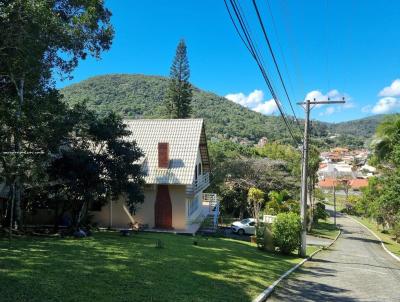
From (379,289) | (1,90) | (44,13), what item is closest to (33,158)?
(1,90)

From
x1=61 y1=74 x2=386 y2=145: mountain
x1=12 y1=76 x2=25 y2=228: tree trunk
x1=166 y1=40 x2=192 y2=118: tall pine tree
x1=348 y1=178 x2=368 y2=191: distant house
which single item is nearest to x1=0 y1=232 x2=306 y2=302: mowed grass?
x1=12 y1=76 x2=25 y2=228: tree trunk

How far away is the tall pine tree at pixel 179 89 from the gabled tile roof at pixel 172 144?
1213 inches

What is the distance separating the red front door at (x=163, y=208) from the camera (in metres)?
23.2

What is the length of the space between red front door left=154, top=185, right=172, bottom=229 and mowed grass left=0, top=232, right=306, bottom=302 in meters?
8.98

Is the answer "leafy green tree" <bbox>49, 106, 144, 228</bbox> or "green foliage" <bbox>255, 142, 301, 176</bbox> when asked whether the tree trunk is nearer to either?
"leafy green tree" <bbox>49, 106, 144, 228</bbox>

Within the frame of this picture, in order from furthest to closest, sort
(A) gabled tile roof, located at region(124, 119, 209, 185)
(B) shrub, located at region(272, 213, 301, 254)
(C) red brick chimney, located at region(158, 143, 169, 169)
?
(C) red brick chimney, located at region(158, 143, 169, 169) < (A) gabled tile roof, located at region(124, 119, 209, 185) < (B) shrub, located at region(272, 213, 301, 254)

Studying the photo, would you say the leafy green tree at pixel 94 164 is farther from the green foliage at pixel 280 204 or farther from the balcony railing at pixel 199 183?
the green foliage at pixel 280 204

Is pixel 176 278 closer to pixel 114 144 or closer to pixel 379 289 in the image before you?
pixel 379 289

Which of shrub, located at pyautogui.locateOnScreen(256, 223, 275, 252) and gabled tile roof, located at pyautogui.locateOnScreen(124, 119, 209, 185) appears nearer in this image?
shrub, located at pyautogui.locateOnScreen(256, 223, 275, 252)

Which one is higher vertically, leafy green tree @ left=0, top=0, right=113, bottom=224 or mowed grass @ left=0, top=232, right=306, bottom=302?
leafy green tree @ left=0, top=0, right=113, bottom=224

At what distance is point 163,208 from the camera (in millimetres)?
23250

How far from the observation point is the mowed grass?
744 centimetres

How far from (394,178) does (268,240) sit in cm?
1332

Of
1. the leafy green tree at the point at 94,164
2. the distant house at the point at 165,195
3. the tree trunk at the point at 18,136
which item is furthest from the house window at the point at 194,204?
the tree trunk at the point at 18,136
